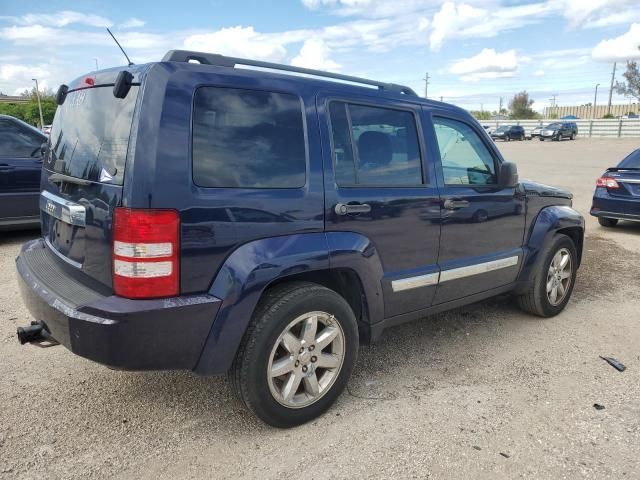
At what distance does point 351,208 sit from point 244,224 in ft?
2.29

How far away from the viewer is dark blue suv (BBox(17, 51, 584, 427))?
2387 millimetres

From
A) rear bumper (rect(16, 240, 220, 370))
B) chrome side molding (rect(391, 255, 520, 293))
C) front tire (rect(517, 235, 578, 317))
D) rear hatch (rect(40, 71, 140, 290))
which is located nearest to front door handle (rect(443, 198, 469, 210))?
chrome side molding (rect(391, 255, 520, 293))

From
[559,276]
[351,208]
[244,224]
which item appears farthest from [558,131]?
[244,224]

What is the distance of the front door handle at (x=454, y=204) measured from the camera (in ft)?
11.6

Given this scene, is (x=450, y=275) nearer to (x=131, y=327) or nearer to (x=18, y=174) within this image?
(x=131, y=327)

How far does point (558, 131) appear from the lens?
4262cm

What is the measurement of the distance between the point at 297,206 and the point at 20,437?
191 centimetres

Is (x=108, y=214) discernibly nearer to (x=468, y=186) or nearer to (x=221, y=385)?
(x=221, y=385)

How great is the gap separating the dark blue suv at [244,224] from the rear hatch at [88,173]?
0.01m

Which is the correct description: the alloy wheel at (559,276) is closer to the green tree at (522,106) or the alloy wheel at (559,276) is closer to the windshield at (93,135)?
the windshield at (93,135)

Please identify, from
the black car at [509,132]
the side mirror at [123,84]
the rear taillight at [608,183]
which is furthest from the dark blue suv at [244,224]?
the black car at [509,132]

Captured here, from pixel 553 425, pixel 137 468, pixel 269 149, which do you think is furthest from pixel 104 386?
pixel 553 425

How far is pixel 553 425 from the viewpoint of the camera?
9.70 ft

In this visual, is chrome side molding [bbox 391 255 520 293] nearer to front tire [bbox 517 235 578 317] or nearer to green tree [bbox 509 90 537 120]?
front tire [bbox 517 235 578 317]
